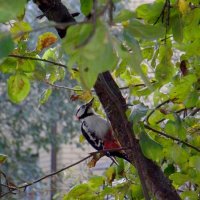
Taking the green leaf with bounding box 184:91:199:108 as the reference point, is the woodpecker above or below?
below

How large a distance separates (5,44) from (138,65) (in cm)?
14

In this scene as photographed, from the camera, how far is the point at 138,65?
1.87 feet

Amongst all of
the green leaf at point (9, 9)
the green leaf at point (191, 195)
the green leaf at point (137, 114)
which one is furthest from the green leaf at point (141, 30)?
the green leaf at point (191, 195)

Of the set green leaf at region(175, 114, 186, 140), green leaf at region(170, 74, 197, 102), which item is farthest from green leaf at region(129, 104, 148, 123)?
green leaf at region(170, 74, 197, 102)

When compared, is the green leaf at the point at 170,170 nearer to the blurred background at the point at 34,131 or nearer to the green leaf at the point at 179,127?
the green leaf at the point at 179,127

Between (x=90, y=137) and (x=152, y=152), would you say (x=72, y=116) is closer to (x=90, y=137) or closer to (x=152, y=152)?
(x=90, y=137)

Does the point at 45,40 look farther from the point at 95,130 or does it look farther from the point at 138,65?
the point at 95,130

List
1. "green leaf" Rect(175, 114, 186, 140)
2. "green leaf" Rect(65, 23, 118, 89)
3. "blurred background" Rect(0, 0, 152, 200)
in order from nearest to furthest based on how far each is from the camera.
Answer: "green leaf" Rect(65, 23, 118, 89), "green leaf" Rect(175, 114, 186, 140), "blurred background" Rect(0, 0, 152, 200)

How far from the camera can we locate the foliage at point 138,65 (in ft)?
1.70

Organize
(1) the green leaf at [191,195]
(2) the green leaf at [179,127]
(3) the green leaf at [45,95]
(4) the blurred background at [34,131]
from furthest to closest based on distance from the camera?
(4) the blurred background at [34,131] < (3) the green leaf at [45,95] < (1) the green leaf at [191,195] < (2) the green leaf at [179,127]

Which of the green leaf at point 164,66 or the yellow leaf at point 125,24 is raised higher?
the yellow leaf at point 125,24

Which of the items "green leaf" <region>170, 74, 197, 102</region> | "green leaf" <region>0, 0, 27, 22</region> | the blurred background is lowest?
the blurred background

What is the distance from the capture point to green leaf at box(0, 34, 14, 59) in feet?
1.67

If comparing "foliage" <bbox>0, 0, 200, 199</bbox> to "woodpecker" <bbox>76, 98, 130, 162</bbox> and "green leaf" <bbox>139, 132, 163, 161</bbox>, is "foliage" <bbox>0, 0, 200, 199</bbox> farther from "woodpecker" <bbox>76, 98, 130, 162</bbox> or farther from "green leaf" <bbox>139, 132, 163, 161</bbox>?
"woodpecker" <bbox>76, 98, 130, 162</bbox>
